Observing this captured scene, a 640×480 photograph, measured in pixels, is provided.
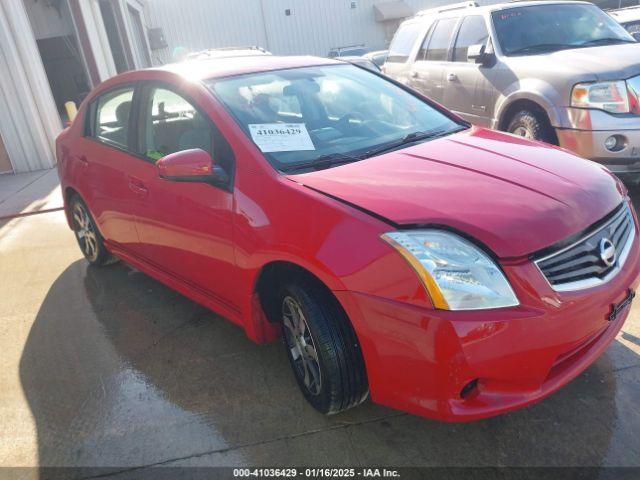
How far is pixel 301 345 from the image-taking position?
2414 millimetres

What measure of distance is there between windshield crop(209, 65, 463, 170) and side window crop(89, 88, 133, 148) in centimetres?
94

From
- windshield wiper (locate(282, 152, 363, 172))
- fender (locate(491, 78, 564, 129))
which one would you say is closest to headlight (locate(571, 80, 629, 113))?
fender (locate(491, 78, 564, 129))

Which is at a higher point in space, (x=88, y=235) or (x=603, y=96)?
(x=603, y=96)

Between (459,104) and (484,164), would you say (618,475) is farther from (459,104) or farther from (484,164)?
(459,104)

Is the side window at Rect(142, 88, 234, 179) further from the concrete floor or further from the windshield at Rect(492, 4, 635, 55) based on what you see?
the windshield at Rect(492, 4, 635, 55)

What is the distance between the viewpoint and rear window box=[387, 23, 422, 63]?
7.14 meters

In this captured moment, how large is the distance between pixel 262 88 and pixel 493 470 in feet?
7.38

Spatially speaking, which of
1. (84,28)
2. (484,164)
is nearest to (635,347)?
(484,164)

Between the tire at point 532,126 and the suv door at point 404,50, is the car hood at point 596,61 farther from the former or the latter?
the suv door at point 404,50

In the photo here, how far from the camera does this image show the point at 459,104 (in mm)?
6051

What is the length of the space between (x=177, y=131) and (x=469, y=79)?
12.9 feet

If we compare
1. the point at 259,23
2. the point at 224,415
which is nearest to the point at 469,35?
the point at 224,415

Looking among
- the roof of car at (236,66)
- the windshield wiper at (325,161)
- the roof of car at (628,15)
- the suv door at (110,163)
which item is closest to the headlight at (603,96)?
the roof of car at (236,66)

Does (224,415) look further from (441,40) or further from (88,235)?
(441,40)
